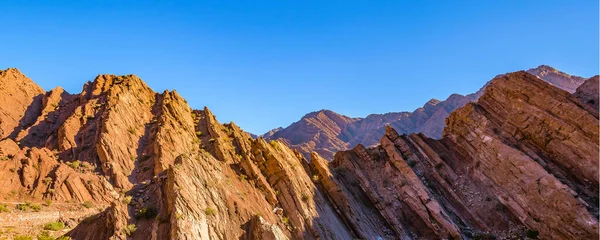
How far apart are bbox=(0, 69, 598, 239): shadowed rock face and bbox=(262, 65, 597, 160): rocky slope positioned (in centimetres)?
8582

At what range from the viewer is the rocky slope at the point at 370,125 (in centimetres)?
13488

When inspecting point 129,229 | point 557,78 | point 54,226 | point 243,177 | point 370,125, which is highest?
point 370,125

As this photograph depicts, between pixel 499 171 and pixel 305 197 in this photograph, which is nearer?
pixel 305 197

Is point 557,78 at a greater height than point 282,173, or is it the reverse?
point 557,78

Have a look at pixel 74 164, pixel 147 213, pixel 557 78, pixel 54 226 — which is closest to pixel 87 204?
pixel 54 226

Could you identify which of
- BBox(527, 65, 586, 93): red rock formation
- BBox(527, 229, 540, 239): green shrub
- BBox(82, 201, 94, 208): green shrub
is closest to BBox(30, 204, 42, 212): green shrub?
BBox(82, 201, 94, 208): green shrub

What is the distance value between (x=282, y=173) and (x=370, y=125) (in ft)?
477

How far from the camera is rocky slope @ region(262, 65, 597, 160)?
443 ft

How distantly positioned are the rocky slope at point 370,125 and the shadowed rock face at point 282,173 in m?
85.8

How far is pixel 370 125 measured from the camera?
173375 mm

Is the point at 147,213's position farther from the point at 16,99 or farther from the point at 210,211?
the point at 16,99

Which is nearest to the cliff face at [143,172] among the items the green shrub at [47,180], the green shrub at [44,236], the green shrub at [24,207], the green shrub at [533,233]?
the green shrub at [47,180]

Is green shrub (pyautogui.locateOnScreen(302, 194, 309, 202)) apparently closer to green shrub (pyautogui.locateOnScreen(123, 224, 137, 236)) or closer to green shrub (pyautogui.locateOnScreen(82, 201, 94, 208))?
green shrub (pyautogui.locateOnScreen(123, 224, 137, 236))

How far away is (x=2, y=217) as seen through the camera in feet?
68.9
